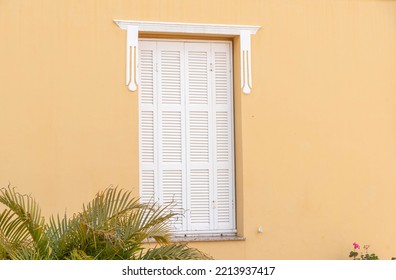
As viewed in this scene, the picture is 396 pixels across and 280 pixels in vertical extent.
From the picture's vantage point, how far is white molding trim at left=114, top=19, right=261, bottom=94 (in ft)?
34.6

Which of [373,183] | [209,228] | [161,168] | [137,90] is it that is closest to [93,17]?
[137,90]

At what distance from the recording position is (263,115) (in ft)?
35.7

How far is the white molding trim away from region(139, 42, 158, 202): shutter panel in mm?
219

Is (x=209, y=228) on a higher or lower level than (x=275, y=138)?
lower

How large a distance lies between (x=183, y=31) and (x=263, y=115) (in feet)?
4.35

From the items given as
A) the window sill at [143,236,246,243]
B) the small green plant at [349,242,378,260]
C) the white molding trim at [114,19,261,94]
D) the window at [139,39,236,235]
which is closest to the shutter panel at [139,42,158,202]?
the window at [139,39,236,235]

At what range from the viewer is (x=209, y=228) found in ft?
35.8

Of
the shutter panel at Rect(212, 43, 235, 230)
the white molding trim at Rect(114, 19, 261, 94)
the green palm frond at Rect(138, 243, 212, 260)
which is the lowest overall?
the green palm frond at Rect(138, 243, 212, 260)

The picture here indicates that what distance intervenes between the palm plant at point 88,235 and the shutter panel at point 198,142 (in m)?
2.99

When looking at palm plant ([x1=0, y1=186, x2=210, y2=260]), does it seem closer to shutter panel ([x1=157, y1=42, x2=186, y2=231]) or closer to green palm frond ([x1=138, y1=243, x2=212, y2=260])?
green palm frond ([x1=138, y1=243, x2=212, y2=260])

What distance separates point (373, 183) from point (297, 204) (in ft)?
3.21

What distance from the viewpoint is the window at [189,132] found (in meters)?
10.8

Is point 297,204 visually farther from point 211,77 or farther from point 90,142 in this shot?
point 90,142

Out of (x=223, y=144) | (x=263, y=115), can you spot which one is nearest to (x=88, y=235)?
(x=223, y=144)
